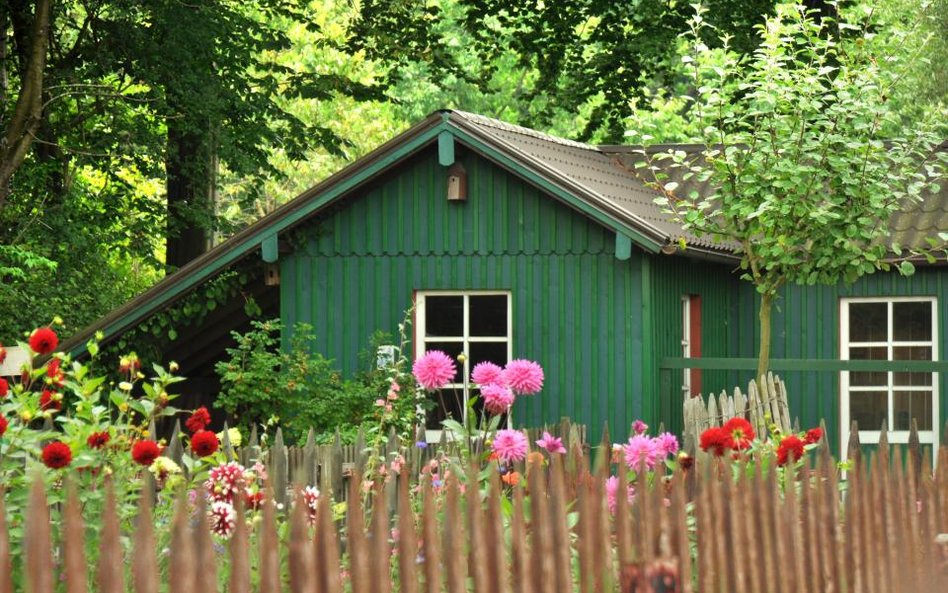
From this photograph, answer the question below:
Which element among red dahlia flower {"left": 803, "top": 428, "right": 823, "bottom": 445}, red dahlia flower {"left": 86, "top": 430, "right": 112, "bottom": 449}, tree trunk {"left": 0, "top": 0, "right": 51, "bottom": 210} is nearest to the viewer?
red dahlia flower {"left": 86, "top": 430, "right": 112, "bottom": 449}

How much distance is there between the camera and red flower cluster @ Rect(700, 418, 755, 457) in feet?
22.0

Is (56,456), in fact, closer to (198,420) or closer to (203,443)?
(203,443)

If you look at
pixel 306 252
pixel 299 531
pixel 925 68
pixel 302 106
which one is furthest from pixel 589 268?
pixel 302 106

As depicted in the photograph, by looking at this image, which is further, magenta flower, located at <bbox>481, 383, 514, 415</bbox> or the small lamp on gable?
the small lamp on gable

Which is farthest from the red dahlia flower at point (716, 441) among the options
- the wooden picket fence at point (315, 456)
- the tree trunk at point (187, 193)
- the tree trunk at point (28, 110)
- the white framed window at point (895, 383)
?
the tree trunk at point (187, 193)

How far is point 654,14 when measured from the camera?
80.0ft

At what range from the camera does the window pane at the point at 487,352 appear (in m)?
15.6

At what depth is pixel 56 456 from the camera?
17.0 ft

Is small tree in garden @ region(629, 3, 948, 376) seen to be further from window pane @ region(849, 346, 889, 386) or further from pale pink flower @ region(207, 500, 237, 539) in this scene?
pale pink flower @ region(207, 500, 237, 539)

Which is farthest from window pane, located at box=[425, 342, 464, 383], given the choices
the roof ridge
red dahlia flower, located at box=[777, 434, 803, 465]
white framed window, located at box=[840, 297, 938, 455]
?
red dahlia flower, located at box=[777, 434, 803, 465]

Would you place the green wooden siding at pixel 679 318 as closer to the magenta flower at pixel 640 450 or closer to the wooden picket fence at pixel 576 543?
the magenta flower at pixel 640 450

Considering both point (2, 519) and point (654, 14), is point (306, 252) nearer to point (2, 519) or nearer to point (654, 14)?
point (654, 14)

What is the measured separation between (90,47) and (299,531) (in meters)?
20.2

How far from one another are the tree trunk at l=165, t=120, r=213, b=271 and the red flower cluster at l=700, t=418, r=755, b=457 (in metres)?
15.9
